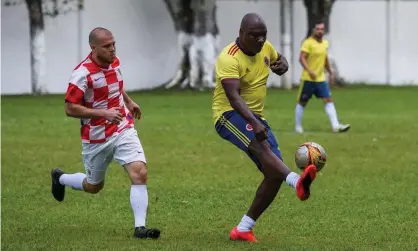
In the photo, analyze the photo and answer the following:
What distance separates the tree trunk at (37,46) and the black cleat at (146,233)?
79.9 feet

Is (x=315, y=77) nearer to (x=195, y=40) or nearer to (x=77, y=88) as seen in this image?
(x=77, y=88)

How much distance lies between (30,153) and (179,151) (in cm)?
240

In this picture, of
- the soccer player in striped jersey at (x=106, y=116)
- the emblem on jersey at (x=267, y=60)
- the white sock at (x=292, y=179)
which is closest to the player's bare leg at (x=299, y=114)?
the soccer player in striped jersey at (x=106, y=116)

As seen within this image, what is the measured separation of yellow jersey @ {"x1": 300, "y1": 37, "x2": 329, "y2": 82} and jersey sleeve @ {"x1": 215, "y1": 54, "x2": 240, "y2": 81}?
408 inches

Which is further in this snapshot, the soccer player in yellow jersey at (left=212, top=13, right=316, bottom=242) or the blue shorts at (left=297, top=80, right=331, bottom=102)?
the blue shorts at (left=297, top=80, right=331, bottom=102)

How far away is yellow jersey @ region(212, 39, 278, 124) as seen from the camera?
8.66 meters

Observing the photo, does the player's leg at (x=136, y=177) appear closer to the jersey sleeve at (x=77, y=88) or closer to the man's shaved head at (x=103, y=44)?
the jersey sleeve at (x=77, y=88)

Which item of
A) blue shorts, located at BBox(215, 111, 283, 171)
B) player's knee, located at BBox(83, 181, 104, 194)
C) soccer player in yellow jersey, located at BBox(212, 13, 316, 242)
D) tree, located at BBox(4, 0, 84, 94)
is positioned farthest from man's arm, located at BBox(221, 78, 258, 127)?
tree, located at BBox(4, 0, 84, 94)

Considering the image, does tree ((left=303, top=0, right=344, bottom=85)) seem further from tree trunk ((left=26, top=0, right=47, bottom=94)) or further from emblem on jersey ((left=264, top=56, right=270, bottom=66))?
emblem on jersey ((left=264, top=56, right=270, bottom=66))

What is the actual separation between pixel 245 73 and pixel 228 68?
21 centimetres

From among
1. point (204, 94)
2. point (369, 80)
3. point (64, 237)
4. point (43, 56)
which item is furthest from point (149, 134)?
point (369, 80)

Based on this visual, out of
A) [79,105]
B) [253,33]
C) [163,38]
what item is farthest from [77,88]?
[163,38]

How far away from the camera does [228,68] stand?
28.3ft

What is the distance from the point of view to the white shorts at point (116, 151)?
9086 millimetres
